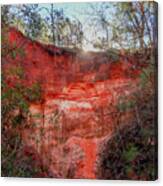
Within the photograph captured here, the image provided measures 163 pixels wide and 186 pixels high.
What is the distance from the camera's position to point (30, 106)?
12.1 feet

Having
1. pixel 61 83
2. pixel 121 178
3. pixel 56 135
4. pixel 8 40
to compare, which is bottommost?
pixel 121 178

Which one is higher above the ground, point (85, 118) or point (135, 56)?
point (135, 56)

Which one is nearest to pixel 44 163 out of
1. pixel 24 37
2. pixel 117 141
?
pixel 117 141

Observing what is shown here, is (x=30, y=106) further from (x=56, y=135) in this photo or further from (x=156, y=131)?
(x=156, y=131)

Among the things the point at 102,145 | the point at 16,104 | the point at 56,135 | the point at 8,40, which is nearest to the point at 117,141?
the point at 102,145

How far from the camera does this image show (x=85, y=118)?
3623 millimetres

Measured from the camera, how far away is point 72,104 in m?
3.63

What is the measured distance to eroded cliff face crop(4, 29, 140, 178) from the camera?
3600 mm

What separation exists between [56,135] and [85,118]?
184 millimetres

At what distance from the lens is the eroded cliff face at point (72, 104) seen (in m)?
3.60

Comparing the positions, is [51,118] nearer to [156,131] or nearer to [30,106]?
[30,106]

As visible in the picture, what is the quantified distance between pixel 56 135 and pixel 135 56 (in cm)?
60

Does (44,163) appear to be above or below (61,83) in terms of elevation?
below

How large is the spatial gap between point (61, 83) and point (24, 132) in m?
0.34
